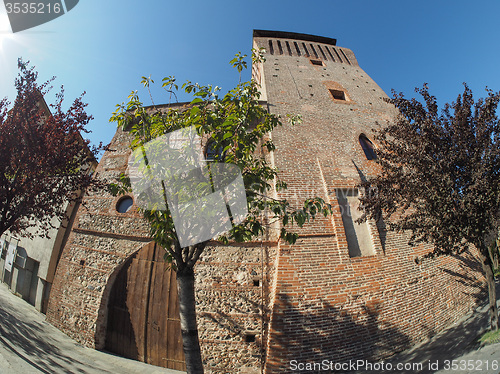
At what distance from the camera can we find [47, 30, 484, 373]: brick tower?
4.39 meters

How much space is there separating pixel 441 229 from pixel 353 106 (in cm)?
657

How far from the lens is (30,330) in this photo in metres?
5.17

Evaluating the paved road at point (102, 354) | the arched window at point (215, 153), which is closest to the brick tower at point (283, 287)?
the paved road at point (102, 354)

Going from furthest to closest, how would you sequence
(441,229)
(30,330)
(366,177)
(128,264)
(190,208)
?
(366,177), (128,264), (30,330), (441,229), (190,208)

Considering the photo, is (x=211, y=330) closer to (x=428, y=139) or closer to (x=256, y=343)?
(x=256, y=343)

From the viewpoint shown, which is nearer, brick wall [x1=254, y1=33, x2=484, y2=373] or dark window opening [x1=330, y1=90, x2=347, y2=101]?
brick wall [x1=254, y1=33, x2=484, y2=373]

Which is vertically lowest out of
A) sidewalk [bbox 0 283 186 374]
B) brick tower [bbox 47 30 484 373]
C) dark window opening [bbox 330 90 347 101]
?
sidewalk [bbox 0 283 186 374]

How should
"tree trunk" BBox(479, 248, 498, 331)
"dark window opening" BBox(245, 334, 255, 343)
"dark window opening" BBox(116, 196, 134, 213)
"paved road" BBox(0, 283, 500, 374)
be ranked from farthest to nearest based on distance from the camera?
Answer: 1. "dark window opening" BBox(116, 196, 134, 213)
2. "dark window opening" BBox(245, 334, 255, 343)
3. "tree trunk" BBox(479, 248, 498, 331)
4. "paved road" BBox(0, 283, 500, 374)

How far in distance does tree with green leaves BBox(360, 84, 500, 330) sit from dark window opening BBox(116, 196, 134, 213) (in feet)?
23.6

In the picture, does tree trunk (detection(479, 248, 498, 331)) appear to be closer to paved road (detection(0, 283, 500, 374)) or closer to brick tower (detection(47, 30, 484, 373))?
paved road (detection(0, 283, 500, 374))

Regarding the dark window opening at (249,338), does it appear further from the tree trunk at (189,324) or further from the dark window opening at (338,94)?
the dark window opening at (338,94)

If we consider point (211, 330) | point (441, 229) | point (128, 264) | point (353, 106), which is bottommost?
point (211, 330)

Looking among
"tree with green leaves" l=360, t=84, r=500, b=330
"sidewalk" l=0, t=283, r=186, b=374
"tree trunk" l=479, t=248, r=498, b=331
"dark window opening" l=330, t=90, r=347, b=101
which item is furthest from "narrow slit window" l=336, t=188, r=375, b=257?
"dark window opening" l=330, t=90, r=347, b=101

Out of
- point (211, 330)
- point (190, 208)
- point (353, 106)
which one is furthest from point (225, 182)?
point (353, 106)
